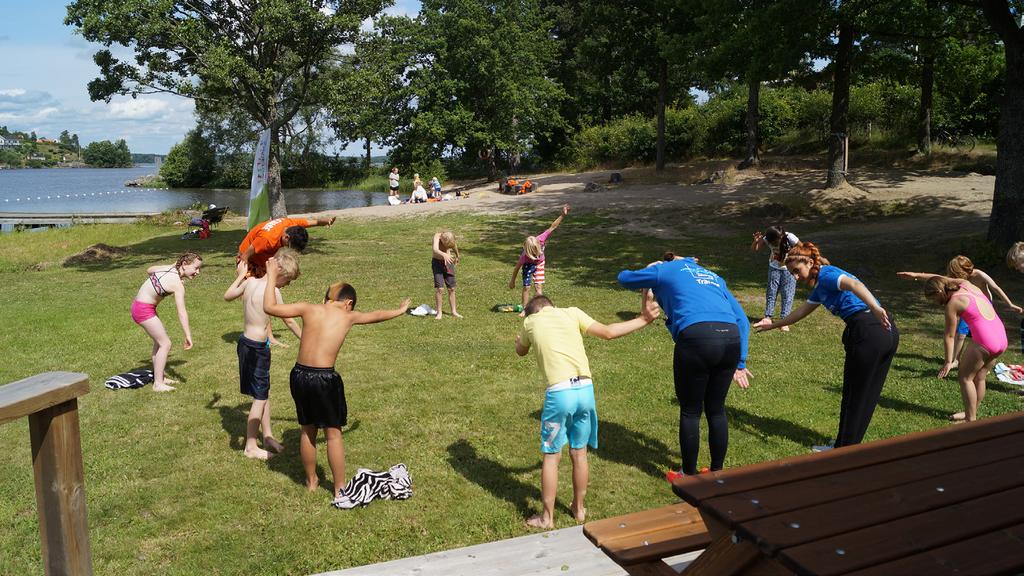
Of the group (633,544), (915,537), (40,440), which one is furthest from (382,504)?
(915,537)

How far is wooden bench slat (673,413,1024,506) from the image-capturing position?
10.1ft

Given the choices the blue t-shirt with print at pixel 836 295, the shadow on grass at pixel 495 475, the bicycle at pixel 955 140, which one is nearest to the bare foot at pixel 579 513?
the shadow on grass at pixel 495 475

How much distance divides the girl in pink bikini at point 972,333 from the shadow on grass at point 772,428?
58.2 inches

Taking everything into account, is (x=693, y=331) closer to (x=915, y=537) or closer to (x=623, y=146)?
(x=915, y=537)

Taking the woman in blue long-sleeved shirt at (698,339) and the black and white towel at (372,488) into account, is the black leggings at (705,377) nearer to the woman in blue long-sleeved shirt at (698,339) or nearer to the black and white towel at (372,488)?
the woman in blue long-sleeved shirt at (698,339)

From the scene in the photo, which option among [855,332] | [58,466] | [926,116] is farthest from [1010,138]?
[58,466]

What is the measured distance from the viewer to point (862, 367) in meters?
5.96

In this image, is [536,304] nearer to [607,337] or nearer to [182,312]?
[607,337]

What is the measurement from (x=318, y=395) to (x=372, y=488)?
0.95 meters

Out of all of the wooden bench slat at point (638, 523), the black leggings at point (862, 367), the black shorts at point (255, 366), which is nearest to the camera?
the wooden bench slat at point (638, 523)

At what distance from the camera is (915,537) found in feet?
8.44

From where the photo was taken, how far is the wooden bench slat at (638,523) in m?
3.84

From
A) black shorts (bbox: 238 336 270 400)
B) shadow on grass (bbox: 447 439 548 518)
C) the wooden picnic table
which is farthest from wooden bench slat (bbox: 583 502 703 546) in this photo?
black shorts (bbox: 238 336 270 400)

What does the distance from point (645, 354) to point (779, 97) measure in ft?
107
